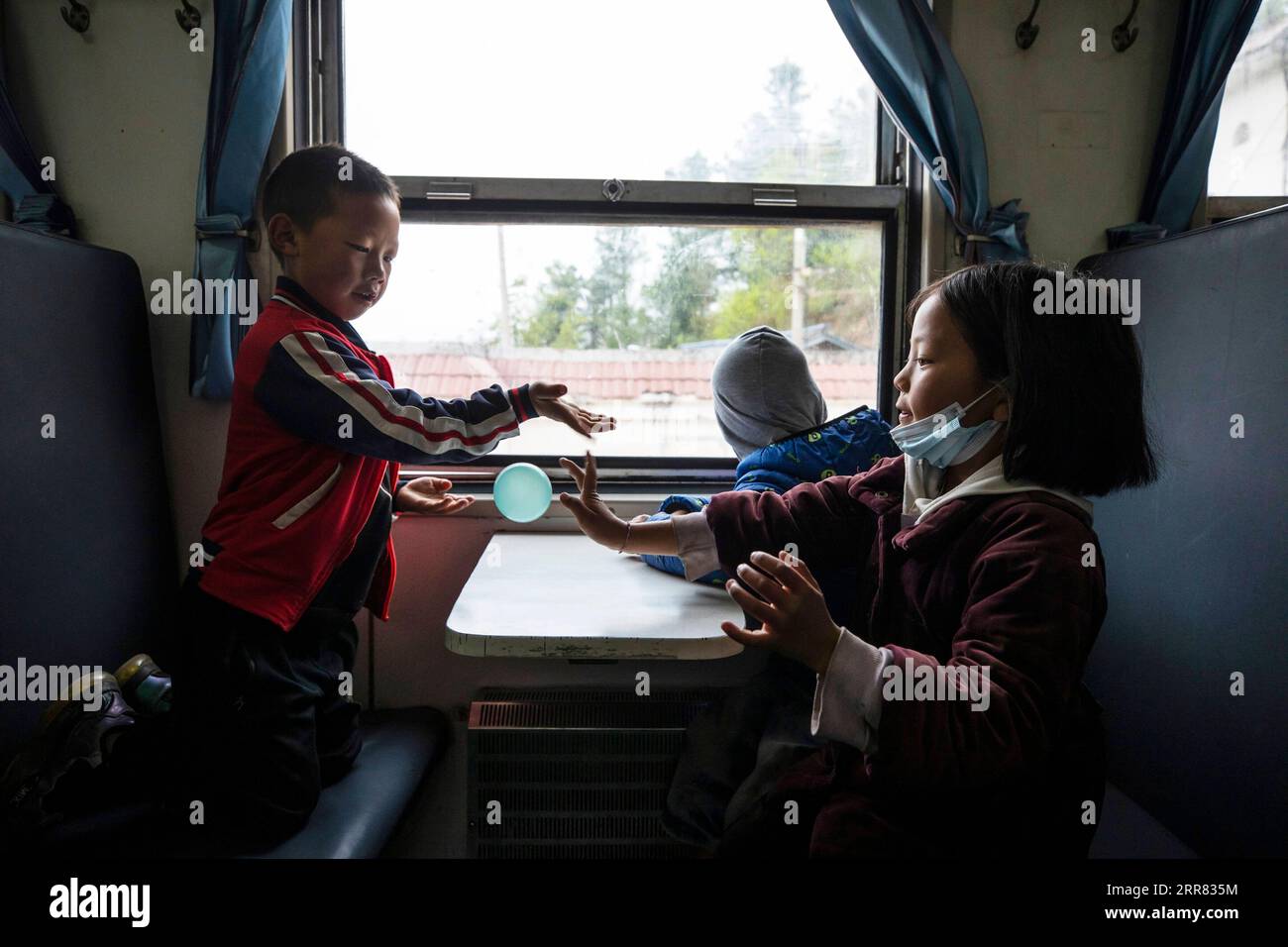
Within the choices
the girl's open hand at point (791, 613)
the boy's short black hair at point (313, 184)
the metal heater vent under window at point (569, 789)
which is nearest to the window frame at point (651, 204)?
the boy's short black hair at point (313, 184)

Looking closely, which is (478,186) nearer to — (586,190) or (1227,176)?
(586,190)

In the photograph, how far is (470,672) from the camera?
200cm

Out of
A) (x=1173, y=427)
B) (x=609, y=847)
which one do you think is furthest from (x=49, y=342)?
(x=1173, y=427)

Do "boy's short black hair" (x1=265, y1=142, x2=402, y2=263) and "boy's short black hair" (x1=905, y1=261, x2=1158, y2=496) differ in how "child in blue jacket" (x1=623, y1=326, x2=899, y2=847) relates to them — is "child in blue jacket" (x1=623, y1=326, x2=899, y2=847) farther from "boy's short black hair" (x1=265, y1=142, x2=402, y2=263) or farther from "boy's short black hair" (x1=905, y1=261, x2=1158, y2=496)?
"boy's short black hair" (x1=265, y1=142, x2=402, y2=263)

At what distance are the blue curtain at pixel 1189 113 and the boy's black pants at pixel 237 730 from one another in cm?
217

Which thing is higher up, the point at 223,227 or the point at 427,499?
the point at 223,227

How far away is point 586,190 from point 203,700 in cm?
143

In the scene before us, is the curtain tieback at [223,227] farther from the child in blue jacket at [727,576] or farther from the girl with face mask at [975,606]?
the girl with face mask at [975,606]

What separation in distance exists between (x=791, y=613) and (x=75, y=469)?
145cm

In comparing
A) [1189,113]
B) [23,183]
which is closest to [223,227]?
[23,183]

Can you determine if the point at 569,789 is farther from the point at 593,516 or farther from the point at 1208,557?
the point at 1208,557

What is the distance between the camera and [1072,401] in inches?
39.0

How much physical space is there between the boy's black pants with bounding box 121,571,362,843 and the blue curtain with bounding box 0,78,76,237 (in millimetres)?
1087

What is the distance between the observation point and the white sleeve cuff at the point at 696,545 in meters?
1.41
